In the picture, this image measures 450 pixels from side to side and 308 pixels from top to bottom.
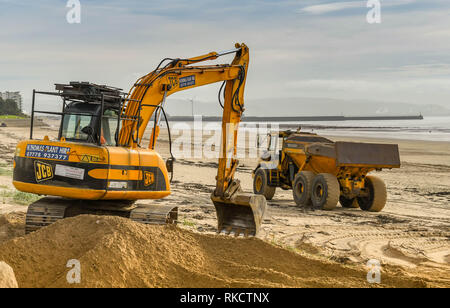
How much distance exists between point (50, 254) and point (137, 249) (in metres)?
1.05

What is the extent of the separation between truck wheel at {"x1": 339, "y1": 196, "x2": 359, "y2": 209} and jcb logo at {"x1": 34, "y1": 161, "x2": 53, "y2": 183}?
9.42 m

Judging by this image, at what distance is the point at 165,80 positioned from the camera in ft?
31.7

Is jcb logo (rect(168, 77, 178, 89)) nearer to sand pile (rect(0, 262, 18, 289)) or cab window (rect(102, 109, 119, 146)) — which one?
cab window (rect(102, 109, 119, 146))

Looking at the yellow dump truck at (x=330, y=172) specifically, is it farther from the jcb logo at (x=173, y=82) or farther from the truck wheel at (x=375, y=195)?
the jcb logo at (x=173, y=82)

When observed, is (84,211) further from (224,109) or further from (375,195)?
(375,195)

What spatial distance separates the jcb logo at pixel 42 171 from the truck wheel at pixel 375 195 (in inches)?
361

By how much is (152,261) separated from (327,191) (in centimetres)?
822

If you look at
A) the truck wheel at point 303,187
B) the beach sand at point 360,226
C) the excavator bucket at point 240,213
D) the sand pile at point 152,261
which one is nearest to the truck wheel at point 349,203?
the beach sand at point 360,226

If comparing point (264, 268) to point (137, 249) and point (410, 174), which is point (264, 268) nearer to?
point (137, 249)

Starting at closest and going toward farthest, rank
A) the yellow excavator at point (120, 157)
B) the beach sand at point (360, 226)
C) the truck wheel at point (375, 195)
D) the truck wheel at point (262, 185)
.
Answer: the yellow excavator at point (120, 157)
the beach sand at point (360, 226)
the truck wheel at point (375, 195)
the truck wheel at point (262, 185)

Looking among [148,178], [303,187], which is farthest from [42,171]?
[303,187]

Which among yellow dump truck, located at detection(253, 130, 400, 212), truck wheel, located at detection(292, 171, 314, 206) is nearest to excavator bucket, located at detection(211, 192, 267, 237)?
yellow dump truck, located at detection(253, 130, 400, 212)

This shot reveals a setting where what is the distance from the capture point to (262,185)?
16750 mm

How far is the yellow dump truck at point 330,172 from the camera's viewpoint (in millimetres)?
13969
